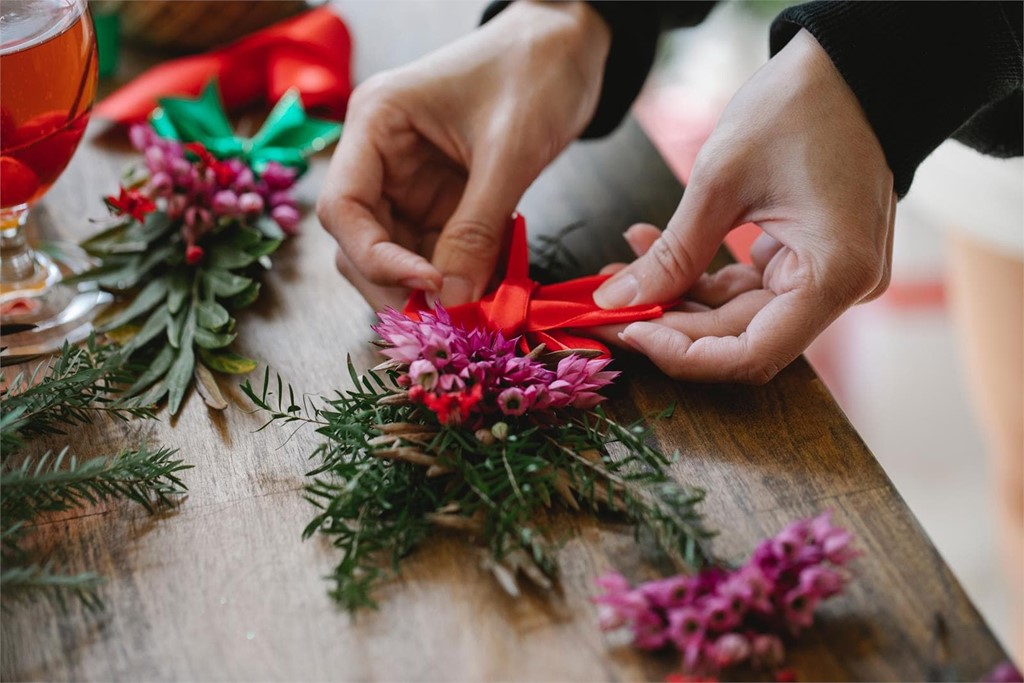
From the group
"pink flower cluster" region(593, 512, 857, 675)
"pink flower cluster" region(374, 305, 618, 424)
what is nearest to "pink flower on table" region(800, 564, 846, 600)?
"pink flower cluster" region(593, 512, 857, 675)

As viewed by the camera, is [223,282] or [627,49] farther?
[627,49]

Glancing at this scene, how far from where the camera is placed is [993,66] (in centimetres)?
91

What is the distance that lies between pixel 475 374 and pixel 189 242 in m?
0.42

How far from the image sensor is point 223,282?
3.21 ft

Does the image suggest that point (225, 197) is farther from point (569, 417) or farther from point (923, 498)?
point (923, 498)

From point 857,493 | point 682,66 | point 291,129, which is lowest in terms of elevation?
point 682,66

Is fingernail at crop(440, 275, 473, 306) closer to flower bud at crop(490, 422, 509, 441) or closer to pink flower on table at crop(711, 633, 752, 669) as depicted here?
flower bud at crop(490, 422, 509, 441)

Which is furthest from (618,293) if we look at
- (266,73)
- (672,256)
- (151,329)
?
(266,73)

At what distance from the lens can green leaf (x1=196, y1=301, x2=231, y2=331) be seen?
0.92 metres

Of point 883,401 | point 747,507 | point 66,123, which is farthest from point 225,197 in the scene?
point 883,401

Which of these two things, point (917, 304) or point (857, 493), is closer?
point (857, 493)

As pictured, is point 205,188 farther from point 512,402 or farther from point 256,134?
point 512,402

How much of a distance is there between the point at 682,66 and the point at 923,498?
1371 millimetres

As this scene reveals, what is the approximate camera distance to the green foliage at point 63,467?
0.68 metres
